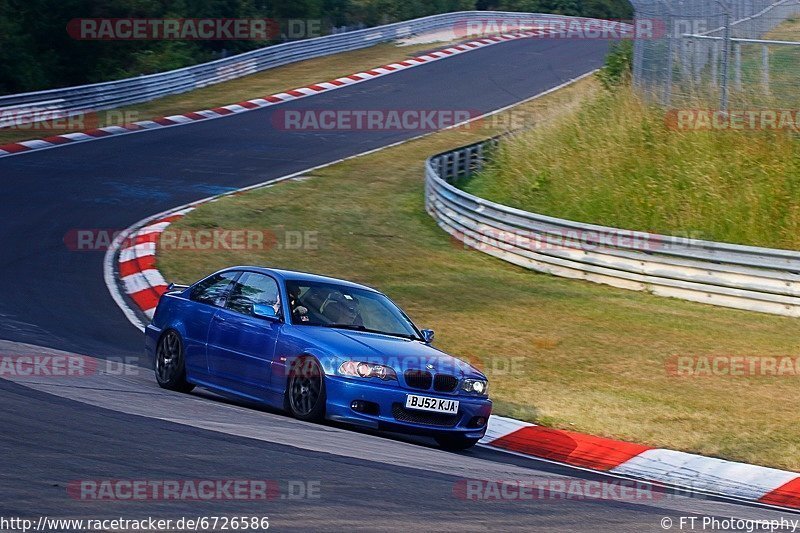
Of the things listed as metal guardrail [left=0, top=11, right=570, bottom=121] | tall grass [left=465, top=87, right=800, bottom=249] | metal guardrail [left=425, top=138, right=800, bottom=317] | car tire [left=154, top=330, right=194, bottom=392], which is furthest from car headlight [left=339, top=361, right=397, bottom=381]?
metal guardrail [left=0, top=11, right=570, bottom=121]

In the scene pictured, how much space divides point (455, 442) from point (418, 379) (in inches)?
27.1

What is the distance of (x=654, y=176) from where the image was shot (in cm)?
2031

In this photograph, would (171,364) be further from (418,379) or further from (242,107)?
(242,107)

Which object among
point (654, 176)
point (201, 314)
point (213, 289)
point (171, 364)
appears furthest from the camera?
point (654, 176)

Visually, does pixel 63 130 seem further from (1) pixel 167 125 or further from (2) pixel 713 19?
(2) pixel 713 19

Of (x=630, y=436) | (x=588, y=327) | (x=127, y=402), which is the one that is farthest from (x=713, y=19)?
(x=127, y=402)

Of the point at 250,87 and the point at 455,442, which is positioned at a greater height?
the point at 455,442

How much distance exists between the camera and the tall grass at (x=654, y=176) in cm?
1862

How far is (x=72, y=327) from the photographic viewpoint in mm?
13102

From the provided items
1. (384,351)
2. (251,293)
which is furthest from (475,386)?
(251,293)

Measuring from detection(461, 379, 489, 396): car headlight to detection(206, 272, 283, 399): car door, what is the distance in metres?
1.62

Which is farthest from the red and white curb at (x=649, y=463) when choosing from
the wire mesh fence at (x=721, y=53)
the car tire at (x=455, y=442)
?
the wire mesh fence at (x=721, y=53)

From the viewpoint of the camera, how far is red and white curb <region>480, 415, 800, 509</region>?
9.05m

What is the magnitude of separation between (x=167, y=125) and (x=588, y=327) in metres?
18.7
